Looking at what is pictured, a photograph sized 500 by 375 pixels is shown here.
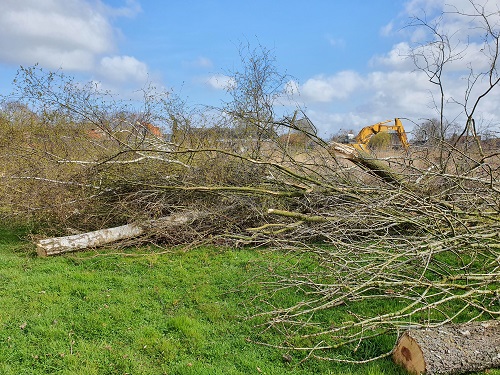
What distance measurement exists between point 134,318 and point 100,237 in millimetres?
2396

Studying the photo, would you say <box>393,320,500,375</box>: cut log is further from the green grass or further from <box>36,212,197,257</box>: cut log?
<box>36,212,197,257</box>: cut log

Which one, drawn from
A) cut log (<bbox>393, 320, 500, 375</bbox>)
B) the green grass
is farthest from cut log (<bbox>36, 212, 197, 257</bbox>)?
cut log (<bbox>393, 320, 500, 375</bbox>)

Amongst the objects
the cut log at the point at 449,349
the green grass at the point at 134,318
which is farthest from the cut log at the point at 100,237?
the cut log at the point at 449,349

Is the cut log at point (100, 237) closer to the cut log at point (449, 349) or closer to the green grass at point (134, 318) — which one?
the green grass at point (134, 318)

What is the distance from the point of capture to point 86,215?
5746 mm

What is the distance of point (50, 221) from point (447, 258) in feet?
18.6

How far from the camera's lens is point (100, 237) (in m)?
5.34

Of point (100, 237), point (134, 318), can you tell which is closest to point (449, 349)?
point (134, 318)

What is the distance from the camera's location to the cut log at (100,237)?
498cm

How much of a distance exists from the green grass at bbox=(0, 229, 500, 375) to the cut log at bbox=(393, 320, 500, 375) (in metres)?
0.16

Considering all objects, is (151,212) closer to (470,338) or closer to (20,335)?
(20,335)

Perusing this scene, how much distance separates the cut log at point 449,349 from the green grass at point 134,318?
165 mm

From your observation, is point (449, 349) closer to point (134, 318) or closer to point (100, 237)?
point (134, 318)

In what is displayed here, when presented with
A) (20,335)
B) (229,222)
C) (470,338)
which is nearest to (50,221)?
(229,222)
